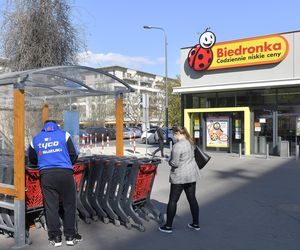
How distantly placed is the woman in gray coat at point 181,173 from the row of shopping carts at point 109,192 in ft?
1.60

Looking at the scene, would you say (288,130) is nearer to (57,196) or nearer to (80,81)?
(80,81)

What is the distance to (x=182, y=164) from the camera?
600cm

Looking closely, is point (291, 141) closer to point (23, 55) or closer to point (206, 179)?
point (206, 179)

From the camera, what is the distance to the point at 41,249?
5266 millimetres

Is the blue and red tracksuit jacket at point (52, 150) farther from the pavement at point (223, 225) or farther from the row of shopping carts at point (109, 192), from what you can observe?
the pavement at point (223, 225)

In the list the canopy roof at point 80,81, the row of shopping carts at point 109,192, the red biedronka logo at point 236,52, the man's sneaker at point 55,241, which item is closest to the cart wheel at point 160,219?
the row of shopping carts at point 109,192

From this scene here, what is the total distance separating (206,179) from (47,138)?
7.05 metres

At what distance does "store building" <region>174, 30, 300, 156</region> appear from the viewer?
58.6 ft

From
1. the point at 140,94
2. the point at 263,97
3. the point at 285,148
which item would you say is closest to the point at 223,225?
the point at 285,148

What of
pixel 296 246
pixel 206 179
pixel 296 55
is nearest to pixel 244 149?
pixel 296 55

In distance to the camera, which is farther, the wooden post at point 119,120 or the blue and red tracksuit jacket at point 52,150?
the wooden post at point 119,120

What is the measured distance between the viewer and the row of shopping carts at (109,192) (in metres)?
6.17

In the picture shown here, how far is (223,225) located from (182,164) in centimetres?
133

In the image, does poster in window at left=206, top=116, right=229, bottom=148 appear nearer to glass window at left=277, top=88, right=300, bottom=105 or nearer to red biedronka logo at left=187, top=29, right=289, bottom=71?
red biedronka logo at left=187, top=29, right=289, bottom=71
